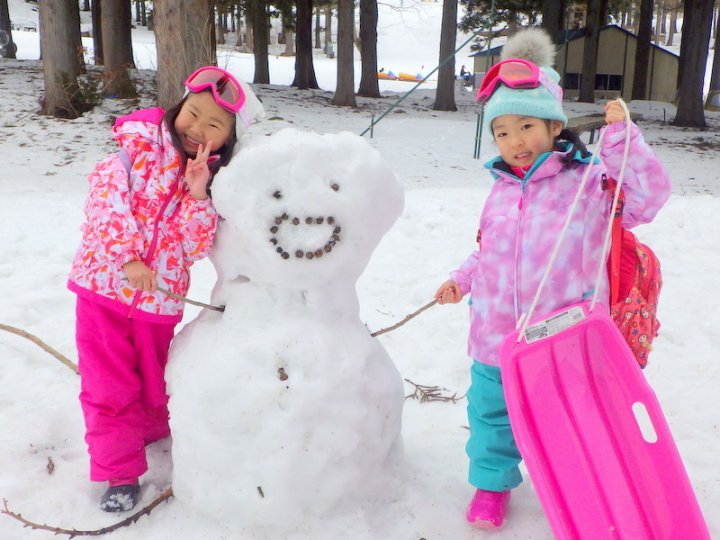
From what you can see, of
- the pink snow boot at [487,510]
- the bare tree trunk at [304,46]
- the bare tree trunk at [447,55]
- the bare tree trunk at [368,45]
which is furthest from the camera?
the bare tree trunk at [304,46]

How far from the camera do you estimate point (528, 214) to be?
2031mm

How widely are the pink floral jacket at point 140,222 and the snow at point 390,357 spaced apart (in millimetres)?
191

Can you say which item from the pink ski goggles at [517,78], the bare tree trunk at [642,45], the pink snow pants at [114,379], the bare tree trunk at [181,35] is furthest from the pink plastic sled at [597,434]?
the bare tree trunk at [642,45]

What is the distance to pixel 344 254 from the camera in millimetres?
1968

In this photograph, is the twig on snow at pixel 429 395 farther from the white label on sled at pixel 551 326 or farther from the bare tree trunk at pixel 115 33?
the bare tree trunk at pixel 115 33

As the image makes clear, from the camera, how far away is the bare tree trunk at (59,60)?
8570 millimetres

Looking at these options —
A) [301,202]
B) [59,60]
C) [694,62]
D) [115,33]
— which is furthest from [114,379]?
[694,62]

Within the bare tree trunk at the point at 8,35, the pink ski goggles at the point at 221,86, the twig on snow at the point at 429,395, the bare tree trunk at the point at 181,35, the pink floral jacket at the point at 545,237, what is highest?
the bare tree trunk at the point at 8,35

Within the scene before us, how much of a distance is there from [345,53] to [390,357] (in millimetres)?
11164

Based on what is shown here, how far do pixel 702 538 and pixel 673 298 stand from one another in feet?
7.69

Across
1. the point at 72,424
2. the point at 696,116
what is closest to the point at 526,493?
the point at 72,424

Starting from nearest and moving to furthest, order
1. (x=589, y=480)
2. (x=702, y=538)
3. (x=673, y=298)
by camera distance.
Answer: (x=702, y=538)
(x=589, y=480)
(x=673, y=298)

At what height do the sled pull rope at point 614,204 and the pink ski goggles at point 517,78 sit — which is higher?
the pink ski goggles at point 517,78

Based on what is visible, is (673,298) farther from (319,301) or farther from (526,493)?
(319,301)
